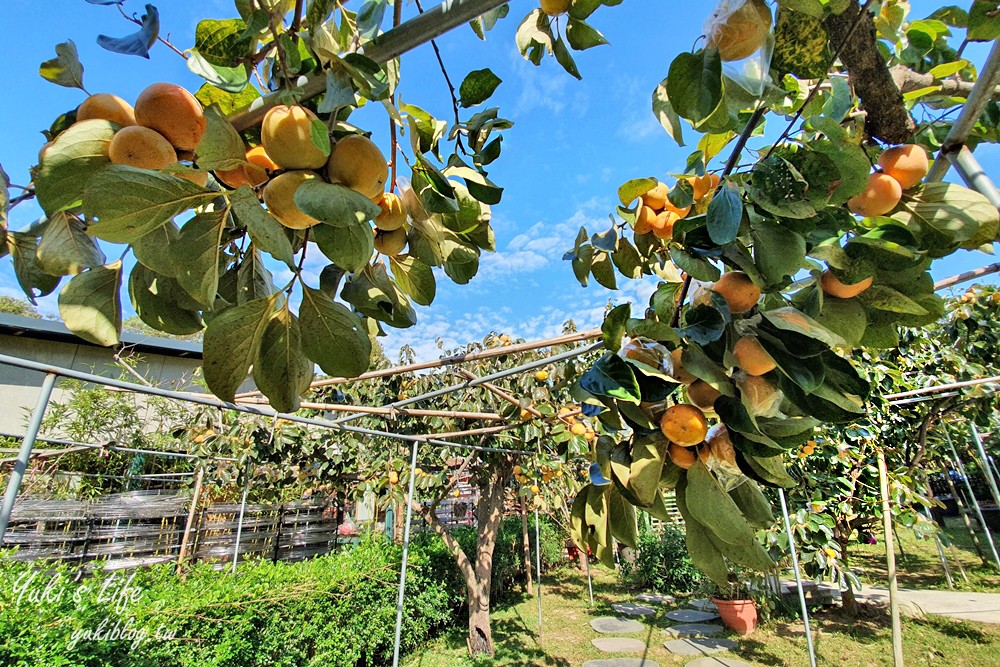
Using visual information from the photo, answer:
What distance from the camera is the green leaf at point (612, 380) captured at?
1.72ft

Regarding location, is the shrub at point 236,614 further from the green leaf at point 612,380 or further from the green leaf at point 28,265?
the green leaf at point 612,380

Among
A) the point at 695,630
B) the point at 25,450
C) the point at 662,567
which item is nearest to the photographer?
the point at 25,450

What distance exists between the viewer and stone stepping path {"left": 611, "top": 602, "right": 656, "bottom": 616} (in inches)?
243

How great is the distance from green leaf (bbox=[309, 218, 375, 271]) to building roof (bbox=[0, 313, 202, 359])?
641 cm

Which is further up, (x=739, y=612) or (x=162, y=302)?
(x=162, y=302)

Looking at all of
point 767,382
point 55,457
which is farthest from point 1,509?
point 55,457

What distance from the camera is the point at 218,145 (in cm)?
36

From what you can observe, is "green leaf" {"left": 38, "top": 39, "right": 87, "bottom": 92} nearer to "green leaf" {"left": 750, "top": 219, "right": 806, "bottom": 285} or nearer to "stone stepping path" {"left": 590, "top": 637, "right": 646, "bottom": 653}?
"green leaf" {"left": 750, "top": 219, "right": 806, "bottom": 285}

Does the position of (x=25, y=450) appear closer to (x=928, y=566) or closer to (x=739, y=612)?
(x=739, y=612)

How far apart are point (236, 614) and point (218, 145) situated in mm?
3725

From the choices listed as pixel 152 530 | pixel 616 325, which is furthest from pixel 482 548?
pixel 616 325

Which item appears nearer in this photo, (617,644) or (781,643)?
(781,643)

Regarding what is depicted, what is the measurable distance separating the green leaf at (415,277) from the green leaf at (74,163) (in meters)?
0.29

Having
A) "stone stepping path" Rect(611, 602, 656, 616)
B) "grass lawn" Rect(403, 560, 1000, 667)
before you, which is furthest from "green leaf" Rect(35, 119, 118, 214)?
"stone stepping path" Rect(611, 602, 656, 616)
